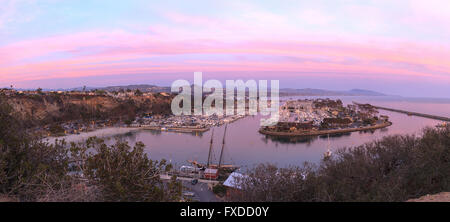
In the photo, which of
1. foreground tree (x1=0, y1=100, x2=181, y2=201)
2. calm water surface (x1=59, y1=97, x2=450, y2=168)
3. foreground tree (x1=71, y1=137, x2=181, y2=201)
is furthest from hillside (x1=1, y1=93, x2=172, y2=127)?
foreground tree (x1=71, y1=137, x2=181, y2=201)

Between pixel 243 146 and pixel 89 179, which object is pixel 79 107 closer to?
pixel 243 146

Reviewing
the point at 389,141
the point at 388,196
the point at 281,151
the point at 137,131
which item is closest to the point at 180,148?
the point at 281,151

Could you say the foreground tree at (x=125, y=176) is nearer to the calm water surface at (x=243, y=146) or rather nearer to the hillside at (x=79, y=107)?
the calm water surface at (x=243, y=146)

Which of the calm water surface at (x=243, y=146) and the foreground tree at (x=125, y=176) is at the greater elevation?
the foreground tree at (x=125, y=176)

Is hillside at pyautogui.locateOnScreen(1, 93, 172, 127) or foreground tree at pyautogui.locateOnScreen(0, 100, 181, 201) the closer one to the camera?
foreground tree at pyautogui.locateOnScreen(0, 100, 181, 201)

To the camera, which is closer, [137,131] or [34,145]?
[34,145]

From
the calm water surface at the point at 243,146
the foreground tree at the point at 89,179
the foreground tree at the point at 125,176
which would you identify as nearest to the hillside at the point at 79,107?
the calm water surface at the point at 243,146

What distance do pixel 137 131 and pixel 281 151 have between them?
13843mm

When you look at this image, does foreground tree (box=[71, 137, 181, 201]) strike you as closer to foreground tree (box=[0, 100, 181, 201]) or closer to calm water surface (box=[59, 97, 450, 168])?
foreground tree (box=[0, 100, 181, 201])

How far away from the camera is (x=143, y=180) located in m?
2.58

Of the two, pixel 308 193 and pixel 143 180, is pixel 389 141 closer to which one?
pixel 308 193

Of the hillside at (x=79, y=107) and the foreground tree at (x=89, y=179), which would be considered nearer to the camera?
the foreground tree at (x=89, y=179)

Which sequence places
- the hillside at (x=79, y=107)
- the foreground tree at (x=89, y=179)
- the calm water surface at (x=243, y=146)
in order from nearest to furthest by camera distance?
the foreground tree at (x=89, y=179)
the calm water surface at (x=243, y=146)
the hillside at (x=79, y=107)
